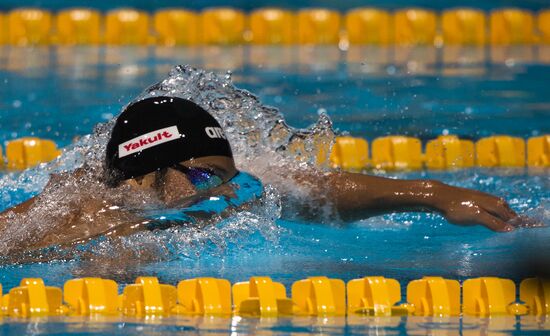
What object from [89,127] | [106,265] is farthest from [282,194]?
[89,127]

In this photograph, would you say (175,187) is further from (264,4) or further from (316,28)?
(264,4)

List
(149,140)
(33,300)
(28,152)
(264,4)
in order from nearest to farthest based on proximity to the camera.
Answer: (33,300), (149,140), (28,152), (264,4)

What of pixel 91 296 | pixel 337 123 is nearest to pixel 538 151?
pixel 337 123

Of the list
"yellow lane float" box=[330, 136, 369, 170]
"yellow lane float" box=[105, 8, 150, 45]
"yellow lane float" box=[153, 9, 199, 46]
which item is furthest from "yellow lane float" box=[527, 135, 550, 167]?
"yellow lane float" box=[105, 8, 150, 45]

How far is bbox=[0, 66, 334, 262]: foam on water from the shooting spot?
10.1 feet

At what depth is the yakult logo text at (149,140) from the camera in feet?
9.95

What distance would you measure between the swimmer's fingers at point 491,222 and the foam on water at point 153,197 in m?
0.61

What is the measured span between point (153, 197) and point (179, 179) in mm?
98

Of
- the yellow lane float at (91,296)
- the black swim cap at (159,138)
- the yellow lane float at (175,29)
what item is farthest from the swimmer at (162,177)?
the yellow lane float at (175,29)

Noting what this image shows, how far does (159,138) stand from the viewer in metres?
3.04

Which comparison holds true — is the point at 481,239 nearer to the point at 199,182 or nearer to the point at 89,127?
the point at 199,182

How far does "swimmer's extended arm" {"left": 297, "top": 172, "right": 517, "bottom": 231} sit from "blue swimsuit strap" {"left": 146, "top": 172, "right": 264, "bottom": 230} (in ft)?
1.26

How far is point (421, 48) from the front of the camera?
876cm

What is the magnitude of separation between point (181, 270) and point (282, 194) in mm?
520
